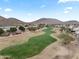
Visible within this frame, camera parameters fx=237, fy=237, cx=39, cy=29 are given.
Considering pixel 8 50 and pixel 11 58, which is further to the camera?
pixel 8 50

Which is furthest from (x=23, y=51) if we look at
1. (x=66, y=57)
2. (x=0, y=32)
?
(x=0, y=32)

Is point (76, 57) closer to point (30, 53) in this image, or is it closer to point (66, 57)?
point (66, 57)

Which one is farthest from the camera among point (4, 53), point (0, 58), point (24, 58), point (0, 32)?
point (0, 32)

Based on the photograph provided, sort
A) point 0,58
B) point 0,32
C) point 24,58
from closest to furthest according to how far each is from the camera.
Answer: point 0,58
point 24,58
point 0,32

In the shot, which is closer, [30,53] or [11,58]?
[11,58]

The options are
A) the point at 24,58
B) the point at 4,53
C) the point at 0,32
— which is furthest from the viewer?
the point at 0,32

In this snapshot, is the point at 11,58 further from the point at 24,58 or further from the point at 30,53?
the point at 30,53

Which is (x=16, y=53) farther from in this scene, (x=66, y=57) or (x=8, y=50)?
(x=66, y=57)

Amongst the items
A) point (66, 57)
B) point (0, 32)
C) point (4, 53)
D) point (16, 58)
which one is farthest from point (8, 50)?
point (0, 32)

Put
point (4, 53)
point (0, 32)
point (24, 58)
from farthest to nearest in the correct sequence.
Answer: point (0, 32)
point (4, 53)
point (24, 58)
